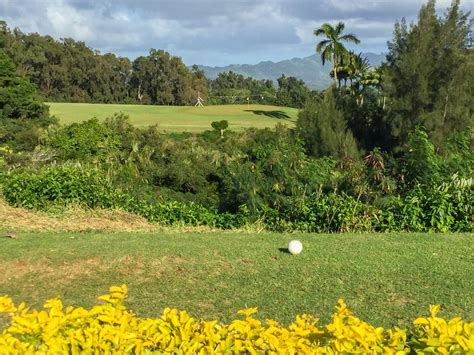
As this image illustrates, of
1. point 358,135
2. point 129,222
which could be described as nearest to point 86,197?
point 129,222

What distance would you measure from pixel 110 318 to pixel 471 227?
6006mm

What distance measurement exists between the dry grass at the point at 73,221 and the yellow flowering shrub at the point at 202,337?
17.6ft

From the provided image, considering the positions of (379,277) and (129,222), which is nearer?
(379,277)

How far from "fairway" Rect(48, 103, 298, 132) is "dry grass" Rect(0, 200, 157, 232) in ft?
117

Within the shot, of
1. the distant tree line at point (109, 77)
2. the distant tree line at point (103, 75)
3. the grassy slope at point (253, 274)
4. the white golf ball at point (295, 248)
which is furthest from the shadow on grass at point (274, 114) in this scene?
the white golf ball at point (295, 248)

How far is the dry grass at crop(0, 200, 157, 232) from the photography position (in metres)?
7.68

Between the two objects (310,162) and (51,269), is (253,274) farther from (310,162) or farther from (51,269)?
(310,162)

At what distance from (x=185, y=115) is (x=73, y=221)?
4490cm

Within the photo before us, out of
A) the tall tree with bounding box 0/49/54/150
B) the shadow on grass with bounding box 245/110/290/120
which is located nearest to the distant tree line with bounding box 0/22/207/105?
the shadow on grass with bounding box 245/110/290/120

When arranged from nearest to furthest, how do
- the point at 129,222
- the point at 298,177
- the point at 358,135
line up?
the point at 129,222 → the point at 298,177 → the point at 358,135

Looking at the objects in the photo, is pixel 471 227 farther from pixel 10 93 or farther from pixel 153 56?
pixel 153 56

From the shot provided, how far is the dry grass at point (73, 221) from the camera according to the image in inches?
302

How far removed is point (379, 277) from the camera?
498 cm

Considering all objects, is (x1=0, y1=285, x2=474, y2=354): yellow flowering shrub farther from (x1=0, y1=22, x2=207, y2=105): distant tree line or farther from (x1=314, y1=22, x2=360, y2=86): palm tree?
(x1=0, y1=22, x2=207, y2=105): distant tree line
